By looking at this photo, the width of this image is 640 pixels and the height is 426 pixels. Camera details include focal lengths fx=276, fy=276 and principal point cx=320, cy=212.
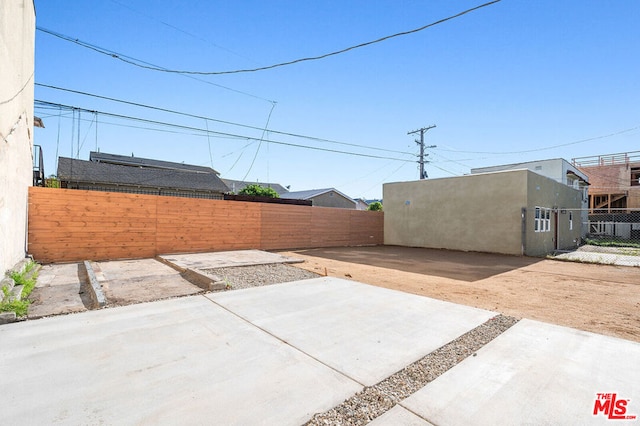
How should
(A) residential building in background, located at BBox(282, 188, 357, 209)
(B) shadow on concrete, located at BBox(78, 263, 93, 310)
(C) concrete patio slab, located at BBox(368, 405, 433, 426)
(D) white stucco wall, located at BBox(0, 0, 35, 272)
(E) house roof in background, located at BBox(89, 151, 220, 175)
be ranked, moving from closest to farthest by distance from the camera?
(C) concrete patio slab, located at BBox(368, 405, 433, 426) < (B) shadow on concrete, located at BBox(78, 263, 93, 310) < (D) white stucco wall, located at BBox(0, 0, 35, 272) < (E) house roof in background, located at BBox(89, 151, 220, 175) < (A) residential building in background, located at BBox(282, 188, 357, 209)

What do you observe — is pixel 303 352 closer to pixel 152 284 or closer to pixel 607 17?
pixel 152 284

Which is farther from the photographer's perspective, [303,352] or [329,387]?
[303,352]

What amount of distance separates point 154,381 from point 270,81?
33.3 ft

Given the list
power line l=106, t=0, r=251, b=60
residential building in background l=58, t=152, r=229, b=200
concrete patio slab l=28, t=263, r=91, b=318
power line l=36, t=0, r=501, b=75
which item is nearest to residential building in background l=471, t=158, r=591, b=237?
power line l=36, t=0, r=501, b=75

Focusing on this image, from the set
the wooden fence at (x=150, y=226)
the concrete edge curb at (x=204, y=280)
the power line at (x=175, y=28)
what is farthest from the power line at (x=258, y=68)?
the concrete edge curb at (x=204, y=280)

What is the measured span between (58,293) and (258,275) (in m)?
3.56

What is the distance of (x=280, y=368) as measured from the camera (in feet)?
8.06

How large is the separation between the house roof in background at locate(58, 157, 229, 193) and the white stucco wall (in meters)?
13.2

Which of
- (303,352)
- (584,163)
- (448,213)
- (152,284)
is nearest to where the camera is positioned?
(303,352)

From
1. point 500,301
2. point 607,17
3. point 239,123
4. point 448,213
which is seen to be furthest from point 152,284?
point 448,213

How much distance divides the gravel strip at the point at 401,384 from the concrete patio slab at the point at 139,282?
12.5ft

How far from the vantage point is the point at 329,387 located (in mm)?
2195

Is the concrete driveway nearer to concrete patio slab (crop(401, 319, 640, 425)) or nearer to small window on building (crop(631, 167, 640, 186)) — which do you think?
concrete patio slab (crop(401, 319, 640, 425))

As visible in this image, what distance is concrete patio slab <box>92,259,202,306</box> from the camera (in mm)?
4704
